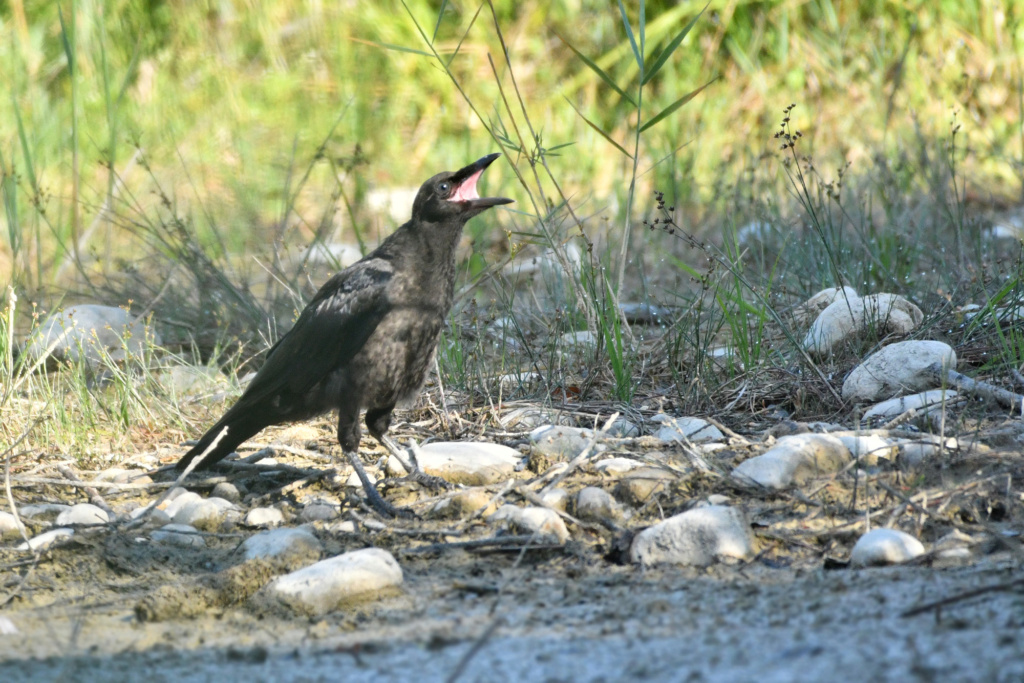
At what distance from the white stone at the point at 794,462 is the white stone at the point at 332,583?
1.11m

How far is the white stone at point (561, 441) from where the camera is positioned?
141 inches

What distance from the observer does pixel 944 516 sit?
2740 millimetres

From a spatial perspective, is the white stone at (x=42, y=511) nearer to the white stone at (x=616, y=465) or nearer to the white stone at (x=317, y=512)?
the white stone at (x=317, y=512)

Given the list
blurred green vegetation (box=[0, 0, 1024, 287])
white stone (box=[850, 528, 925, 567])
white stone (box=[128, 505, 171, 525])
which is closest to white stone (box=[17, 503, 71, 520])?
white stone (box=[128, 505, 171, 525])

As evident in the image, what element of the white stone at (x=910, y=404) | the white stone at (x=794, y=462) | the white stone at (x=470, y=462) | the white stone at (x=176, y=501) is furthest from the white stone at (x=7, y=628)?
the white stone at (x=910, y=404)

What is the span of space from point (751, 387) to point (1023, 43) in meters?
5.38

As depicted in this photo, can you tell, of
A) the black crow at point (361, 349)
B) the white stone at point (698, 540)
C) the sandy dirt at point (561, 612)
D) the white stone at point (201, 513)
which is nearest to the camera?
the sandy dirt at point (561, 612)

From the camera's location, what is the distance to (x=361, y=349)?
3.80m

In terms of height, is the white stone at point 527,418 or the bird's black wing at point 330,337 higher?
the bird's black wing at point 330,337

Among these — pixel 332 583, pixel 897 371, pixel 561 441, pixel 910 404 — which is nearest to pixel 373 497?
pixel 561 441

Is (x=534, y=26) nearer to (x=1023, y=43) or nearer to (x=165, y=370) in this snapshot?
(x=1023, y=43)

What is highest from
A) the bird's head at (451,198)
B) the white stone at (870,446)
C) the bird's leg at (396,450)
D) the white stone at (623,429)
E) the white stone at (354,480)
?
the bird's head at (451,198)

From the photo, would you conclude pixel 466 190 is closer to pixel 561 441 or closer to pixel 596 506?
pixel 561 441

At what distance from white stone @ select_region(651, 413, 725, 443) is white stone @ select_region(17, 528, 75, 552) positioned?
1.87 metres
